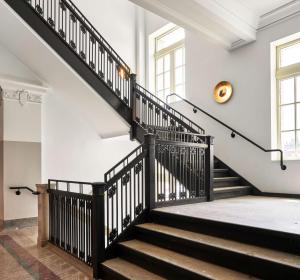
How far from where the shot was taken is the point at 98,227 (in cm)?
320

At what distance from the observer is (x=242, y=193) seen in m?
5.56

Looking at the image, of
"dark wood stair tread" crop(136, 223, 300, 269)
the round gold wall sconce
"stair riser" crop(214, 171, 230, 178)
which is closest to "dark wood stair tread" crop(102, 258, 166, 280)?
"dark wood stair tread" crop(136, 223, 300, 269)

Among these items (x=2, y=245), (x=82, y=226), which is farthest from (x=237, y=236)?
(x=2, y=245)

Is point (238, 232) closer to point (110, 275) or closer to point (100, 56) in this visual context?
point (110, 275)

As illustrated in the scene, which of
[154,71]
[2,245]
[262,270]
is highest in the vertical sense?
[154,71]

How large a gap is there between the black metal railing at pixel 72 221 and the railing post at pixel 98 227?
132 mm

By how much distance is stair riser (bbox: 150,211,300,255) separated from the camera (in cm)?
242

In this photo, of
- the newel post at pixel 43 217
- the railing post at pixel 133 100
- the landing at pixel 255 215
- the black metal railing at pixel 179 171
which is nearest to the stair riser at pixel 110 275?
the landing at pixel 255 215

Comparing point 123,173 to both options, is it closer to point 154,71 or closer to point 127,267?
point 127,267

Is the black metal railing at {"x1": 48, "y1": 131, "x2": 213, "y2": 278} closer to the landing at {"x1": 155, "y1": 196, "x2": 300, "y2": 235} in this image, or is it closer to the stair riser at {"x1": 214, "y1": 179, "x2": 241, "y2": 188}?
the landing at {"x1": 155, "y1": 196, "x2": 300, "y2": 235}

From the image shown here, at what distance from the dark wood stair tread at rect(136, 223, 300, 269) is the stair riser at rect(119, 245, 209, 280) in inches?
13.7

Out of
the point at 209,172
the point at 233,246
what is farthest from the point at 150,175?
the point at 233,246

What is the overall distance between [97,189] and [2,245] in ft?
7.77

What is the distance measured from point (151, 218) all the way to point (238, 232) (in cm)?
131
